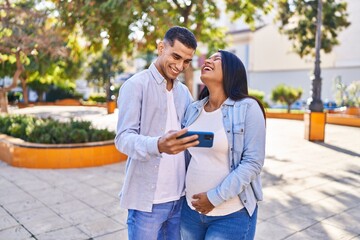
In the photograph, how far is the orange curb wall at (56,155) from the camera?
7.12 meters

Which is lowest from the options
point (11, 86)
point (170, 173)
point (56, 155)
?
point (56, 155)

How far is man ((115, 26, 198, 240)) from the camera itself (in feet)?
6.50

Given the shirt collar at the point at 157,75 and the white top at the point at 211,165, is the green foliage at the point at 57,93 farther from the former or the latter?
the white top at the point at 211,165

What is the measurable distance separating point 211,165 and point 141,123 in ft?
1.61

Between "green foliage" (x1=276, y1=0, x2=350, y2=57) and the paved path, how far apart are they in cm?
1072

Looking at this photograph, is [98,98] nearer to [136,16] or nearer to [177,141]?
[136,16]

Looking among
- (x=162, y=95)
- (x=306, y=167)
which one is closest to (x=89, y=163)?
(x=306, y=167)

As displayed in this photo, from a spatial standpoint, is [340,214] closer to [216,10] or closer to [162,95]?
[162,95]

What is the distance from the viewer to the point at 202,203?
2.00 metres

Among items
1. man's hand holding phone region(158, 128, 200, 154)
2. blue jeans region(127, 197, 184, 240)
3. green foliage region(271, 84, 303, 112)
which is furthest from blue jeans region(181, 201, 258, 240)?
green foliage region(271, 84, 303, 112)

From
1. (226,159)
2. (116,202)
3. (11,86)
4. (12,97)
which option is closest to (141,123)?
(226,159)

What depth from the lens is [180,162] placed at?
7.18ft

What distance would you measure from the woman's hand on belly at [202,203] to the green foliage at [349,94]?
1807 cm

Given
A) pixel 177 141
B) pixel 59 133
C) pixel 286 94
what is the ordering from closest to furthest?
pixel 177 141 < pixel 59 133 < pixel 286 94
